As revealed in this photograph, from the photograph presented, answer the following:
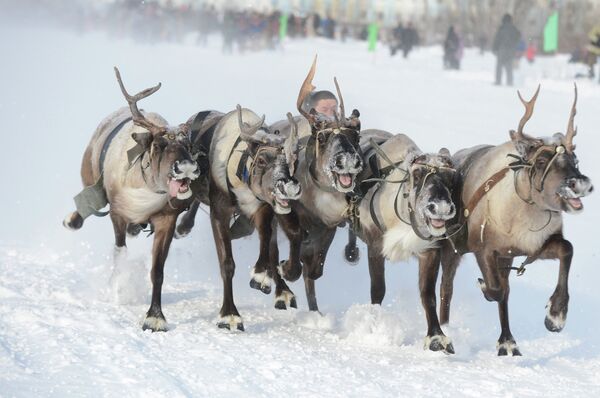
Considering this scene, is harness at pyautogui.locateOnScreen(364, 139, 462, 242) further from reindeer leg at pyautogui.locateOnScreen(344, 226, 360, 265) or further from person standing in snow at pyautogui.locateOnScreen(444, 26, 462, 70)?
person standing in snow at pyautogui.locateOnScreen(444, 26, 462, 70)

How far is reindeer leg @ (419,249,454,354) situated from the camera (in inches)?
324

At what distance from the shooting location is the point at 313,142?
9055mm

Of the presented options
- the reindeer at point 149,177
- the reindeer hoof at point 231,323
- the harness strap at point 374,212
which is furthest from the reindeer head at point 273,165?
the reindeer hoof at point 231,323

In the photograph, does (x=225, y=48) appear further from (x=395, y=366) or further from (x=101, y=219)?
(x=395, y=366)

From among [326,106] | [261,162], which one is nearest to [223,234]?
[261,162]

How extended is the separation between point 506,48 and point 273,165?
63.7 ft

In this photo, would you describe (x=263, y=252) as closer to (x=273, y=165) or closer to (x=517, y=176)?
(x=273, y=165)

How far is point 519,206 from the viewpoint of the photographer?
822 cm

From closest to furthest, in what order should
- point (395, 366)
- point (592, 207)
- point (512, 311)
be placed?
point (395, 366)
point (512, 311)
point (592, 207)

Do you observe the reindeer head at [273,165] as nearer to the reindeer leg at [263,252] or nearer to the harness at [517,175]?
the reindeer leg at [263,252]

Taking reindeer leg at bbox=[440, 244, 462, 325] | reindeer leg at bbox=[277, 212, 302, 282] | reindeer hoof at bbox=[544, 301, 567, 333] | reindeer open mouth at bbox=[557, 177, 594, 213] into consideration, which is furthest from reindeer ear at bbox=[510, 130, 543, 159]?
reindeer leg at bbox=[277, 212, 302, 282]

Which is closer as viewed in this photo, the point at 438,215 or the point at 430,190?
the point at 438,215

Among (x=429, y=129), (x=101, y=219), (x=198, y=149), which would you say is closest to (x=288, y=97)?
(x=429, y=129)

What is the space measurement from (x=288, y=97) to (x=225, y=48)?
11499 millimetres
